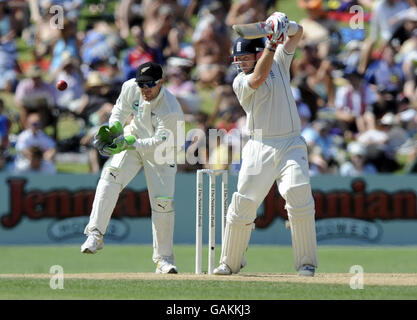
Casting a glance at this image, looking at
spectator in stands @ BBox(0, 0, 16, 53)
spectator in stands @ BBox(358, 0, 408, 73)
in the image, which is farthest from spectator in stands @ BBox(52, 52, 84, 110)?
spectator in stands @ BBox(358, 0, 408, 73)

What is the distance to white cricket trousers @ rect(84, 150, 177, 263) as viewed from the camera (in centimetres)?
1112

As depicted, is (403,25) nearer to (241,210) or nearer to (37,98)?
(37,98)

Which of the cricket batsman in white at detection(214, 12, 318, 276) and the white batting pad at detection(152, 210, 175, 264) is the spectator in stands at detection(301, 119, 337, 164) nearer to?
the white batting pad at detection(152, 210, 175, 264)

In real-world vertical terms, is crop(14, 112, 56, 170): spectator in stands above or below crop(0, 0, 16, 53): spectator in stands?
below

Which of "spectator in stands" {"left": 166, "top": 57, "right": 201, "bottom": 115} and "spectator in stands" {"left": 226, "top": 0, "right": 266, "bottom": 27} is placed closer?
"spectator in stands" {"left": 166, "top": 57, "right": 201, "bottom": 115}

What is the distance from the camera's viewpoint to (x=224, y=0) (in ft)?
73.3

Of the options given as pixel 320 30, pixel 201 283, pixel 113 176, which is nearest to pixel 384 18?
pixel 320 30

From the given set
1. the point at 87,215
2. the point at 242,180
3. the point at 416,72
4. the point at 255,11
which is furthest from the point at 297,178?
the point at 255,11

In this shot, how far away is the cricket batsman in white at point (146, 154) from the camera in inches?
436

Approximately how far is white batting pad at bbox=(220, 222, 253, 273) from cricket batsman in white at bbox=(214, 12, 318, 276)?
2.9 inches

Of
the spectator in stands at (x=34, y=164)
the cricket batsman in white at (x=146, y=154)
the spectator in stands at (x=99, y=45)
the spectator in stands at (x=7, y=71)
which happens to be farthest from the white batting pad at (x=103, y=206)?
the spectator in stands at (x=7, y=71)

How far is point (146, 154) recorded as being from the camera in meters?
11.4

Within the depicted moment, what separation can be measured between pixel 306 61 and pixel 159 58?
292 centimetres

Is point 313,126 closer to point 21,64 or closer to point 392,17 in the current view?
point 392,17
